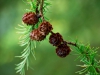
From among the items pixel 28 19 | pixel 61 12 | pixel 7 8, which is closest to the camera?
pixel 28 19

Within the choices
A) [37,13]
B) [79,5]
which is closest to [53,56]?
[79,5]

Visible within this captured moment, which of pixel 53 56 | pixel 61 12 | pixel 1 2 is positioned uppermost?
pixel 1 2

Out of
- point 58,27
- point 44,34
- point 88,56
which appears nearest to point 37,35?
point 44,34

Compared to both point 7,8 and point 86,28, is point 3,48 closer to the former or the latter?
point 7,8

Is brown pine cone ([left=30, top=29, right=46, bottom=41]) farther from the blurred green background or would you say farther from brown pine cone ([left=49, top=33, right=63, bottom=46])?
the blurred green background

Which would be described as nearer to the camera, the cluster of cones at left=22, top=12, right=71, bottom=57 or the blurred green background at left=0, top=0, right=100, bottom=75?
the cluster of cones at left=22, top=12, right=71, bottom=57

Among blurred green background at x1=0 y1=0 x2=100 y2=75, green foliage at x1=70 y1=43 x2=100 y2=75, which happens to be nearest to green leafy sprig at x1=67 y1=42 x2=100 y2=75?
green foliage at x1=70 y1=43 x2=100 y2=75

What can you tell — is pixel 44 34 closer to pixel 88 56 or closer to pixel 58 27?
pixel 88 56
